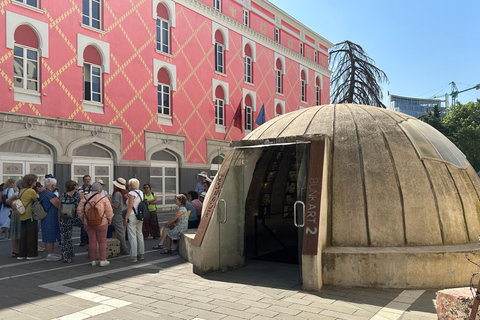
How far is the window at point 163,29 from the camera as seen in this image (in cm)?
2300

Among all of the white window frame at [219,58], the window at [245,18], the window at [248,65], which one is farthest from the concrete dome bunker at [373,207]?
the window at [245,18]

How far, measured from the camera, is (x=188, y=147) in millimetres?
24594

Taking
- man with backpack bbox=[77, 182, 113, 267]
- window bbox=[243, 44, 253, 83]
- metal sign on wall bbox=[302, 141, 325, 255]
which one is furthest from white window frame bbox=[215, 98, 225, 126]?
metal sign on wall bbox=[302, 141, 325, 255]

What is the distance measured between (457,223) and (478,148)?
33671 mm

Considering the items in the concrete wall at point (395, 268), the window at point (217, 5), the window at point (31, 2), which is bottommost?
the concrete wall at point (395, 268)

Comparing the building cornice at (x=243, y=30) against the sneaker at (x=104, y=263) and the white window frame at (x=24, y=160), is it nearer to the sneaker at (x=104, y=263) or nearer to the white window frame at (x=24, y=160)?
the white window frame at (x=24, y=160)

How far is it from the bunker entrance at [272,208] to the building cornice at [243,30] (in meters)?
16.4

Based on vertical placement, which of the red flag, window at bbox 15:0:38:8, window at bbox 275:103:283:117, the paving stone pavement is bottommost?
the paving stone pavement

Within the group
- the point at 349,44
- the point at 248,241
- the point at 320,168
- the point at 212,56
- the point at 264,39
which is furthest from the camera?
the point at 349,44

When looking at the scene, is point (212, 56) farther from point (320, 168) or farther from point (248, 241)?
point (320, 168)

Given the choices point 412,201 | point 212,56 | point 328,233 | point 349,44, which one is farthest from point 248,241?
point 349,44

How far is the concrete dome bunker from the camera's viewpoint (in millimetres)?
6992

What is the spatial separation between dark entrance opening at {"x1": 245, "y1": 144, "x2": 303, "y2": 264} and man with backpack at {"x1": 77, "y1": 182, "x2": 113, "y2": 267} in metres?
3.34

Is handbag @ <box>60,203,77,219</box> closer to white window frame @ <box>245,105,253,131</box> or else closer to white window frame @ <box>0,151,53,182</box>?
white window frame @ <box>0,151,53,182</box>
